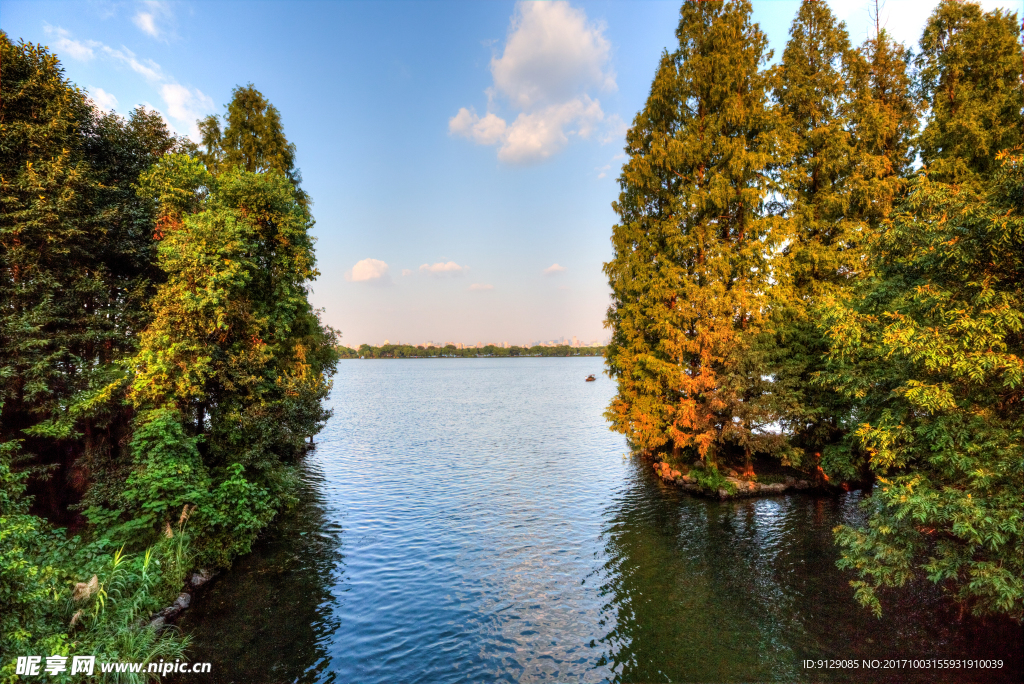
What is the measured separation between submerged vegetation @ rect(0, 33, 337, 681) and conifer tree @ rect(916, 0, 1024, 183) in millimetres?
26371

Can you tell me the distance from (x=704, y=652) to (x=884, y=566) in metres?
4.80

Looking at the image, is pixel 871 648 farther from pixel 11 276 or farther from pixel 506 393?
pixel 506 393

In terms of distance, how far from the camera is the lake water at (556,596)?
1083 centimetres

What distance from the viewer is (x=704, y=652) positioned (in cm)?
1112

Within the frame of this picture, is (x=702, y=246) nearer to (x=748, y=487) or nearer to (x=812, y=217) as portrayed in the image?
(x=812, y=217)

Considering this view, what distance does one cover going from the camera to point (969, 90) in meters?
17.3

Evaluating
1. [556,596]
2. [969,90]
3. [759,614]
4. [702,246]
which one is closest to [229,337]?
[556,596]

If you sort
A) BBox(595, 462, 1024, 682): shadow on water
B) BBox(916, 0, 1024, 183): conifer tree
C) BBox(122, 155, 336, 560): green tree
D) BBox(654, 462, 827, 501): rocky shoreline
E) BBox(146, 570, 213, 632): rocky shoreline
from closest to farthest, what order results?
1. BBox(595, 462, 1024, 682): shadow on water
2. BBox(146, 570, 213, 632): rocky shoreline
3. BBox(122, 155, 336, 560): green tree
4. BBox(916, 0, 1024, 183): conifer tree
5. BBox(654, 462, 827, 501): rocky shoreline

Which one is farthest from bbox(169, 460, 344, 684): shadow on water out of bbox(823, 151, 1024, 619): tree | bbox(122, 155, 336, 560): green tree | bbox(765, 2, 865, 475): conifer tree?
bbox(765, 2, 865, 475): conifer tree

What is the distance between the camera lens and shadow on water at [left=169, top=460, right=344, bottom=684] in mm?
10820

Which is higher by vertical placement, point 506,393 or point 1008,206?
point 1008,206

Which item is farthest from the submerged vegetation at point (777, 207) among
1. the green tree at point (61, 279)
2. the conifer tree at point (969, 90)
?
the green tree at point (61, 279)

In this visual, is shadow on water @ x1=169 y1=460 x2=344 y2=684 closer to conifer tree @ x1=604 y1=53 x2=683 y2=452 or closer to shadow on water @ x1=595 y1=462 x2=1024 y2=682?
shadow on water @ x1=595 y1=462 x2=1024 y2=682

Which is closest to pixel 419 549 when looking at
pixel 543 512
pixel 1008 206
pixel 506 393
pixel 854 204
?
pixel 543 512
